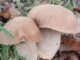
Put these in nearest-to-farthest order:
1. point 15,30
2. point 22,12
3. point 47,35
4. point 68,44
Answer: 1. point 15,30
2. point 47,35
3. point 68,44
4. point 22,12

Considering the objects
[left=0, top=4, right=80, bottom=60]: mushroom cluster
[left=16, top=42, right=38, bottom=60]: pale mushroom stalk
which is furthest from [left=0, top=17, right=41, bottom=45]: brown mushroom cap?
[left=16, top=42, right=38, bottom=60]: pale mushroom stalk

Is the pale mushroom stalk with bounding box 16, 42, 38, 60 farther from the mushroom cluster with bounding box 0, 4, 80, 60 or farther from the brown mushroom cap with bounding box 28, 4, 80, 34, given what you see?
the brown mushroom cap with bounding box 28, 4, 80, 34

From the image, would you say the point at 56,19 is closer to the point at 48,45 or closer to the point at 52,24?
the point at 52,24

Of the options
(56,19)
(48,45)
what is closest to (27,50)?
(48,45)

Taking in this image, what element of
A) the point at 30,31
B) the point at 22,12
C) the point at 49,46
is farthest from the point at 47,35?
the point at 22,12

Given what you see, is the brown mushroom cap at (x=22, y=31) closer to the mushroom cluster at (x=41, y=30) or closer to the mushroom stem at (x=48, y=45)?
the mushroom cluster at (x=41, y=30)

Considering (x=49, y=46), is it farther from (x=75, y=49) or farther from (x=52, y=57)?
(x=75, y=49)

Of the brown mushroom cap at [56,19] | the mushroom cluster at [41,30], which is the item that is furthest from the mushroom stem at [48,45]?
the brown mushroom cap at [56,19]
